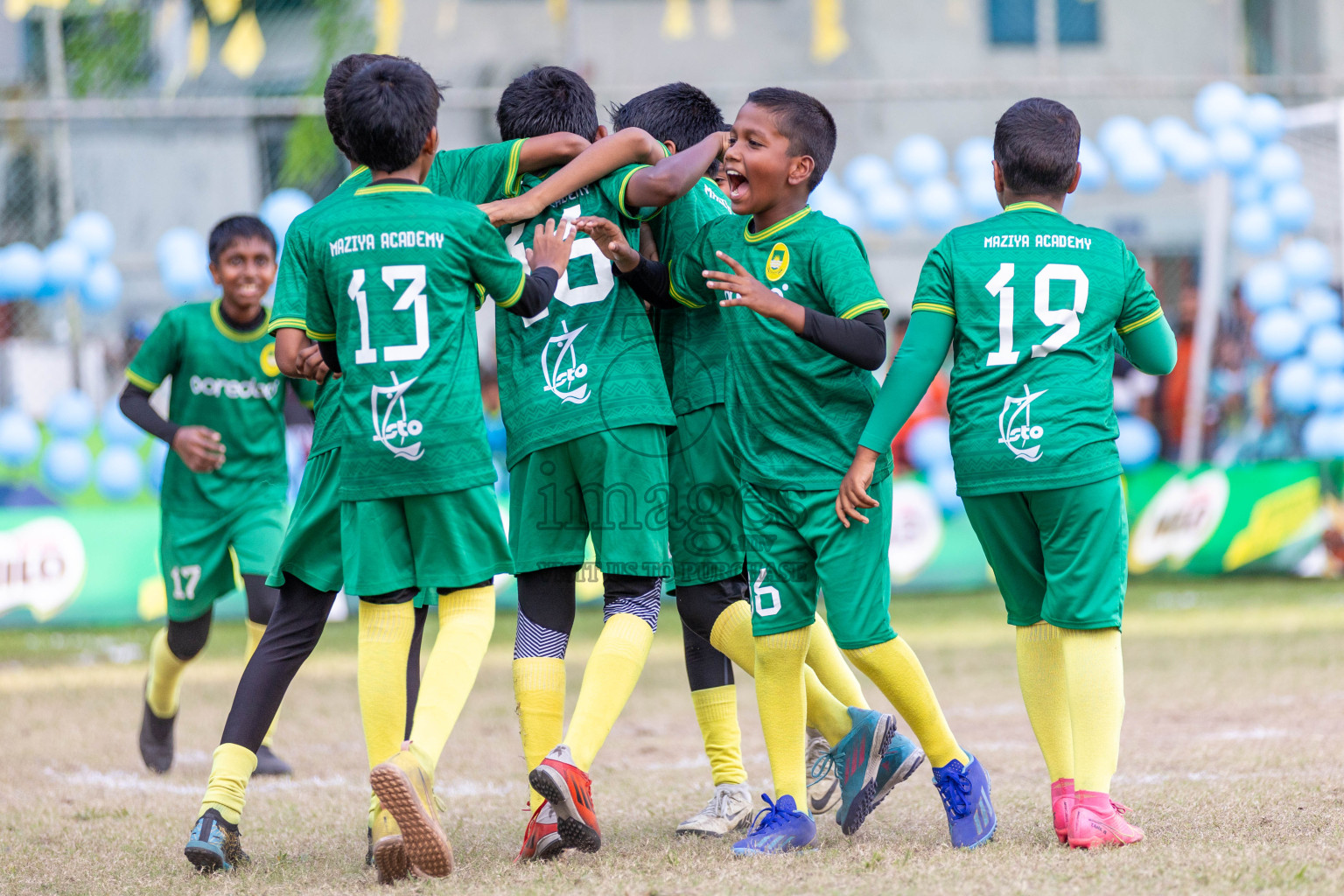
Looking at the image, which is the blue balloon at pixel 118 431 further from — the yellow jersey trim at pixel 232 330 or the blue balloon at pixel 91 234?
the yellow jersey trim at pixel 232 330

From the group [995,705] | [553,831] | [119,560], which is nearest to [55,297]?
[119,560]

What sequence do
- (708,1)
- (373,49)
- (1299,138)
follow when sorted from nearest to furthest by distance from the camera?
(1299,138) → (373,49) → (708,1)

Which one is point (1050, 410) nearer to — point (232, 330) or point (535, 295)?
point (535, 295)

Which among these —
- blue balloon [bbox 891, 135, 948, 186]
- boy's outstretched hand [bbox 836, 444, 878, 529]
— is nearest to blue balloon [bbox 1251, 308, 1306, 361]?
blue balloon [bbox 891, 135, 948, 186]

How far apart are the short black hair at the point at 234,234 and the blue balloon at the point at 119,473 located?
433 cm

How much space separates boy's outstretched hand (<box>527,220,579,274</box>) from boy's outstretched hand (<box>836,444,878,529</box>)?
35.0 inches

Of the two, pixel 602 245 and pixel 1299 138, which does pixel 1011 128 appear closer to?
pixel 602 245

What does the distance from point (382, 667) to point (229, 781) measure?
524 millimetres

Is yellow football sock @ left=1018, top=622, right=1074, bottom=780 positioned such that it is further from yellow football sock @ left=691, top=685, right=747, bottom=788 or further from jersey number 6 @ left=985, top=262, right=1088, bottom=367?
yellow football sock @ left=691, top=685, right=747, bottom=788

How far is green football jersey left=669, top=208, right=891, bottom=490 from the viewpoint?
11.6 feet

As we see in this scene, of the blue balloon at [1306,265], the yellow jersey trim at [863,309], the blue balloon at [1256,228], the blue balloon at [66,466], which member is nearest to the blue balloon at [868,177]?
the blue balloon at [1256,228]

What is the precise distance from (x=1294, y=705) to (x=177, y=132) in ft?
35.3

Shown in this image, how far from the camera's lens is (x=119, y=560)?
31.3 feet

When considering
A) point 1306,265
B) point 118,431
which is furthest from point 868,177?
point 118,431
